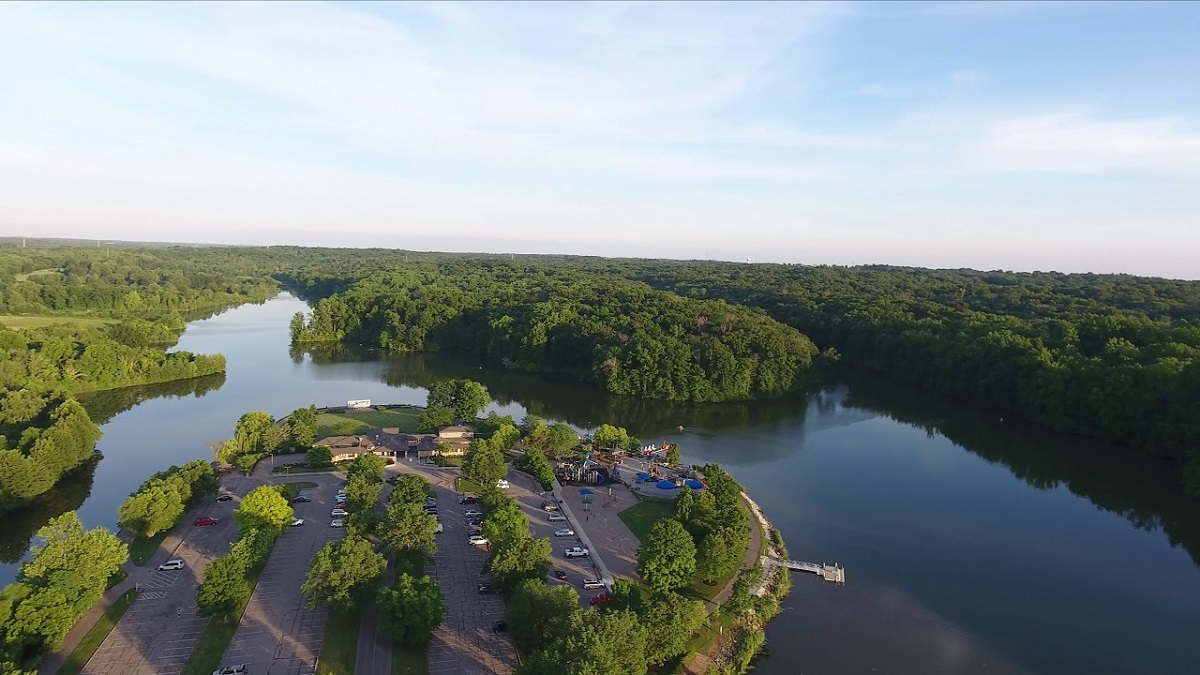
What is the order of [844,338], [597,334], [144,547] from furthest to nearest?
1. [844,338]
2. [597,334]
3. [144,547]

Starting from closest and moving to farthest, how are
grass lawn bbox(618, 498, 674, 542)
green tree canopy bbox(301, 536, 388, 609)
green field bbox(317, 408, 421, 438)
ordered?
green tree canopy bbox(301, 536, 388, 609), grass lawn bbox(618, 498, 674, 542), green field bbox(317, 408, 421, 438)

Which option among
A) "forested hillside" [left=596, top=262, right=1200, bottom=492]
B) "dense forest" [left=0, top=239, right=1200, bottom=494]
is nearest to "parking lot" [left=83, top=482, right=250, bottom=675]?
"dense forest" [left=0, top=239, right=1200, bottom=494]

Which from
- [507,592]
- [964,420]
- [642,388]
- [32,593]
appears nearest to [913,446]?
[964,420]

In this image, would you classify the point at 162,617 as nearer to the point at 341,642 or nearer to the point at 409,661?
the point at 341,642

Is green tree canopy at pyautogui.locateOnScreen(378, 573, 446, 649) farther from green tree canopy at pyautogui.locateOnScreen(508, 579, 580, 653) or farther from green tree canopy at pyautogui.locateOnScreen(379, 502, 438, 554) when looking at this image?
green tree canopy at pyautogui.locateOnScreen(379, 502, 438, 554)

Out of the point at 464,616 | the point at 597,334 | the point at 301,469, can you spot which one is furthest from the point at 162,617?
the point at 597,334

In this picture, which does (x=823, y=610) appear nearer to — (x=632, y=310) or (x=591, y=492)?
(x=591, y=492)
